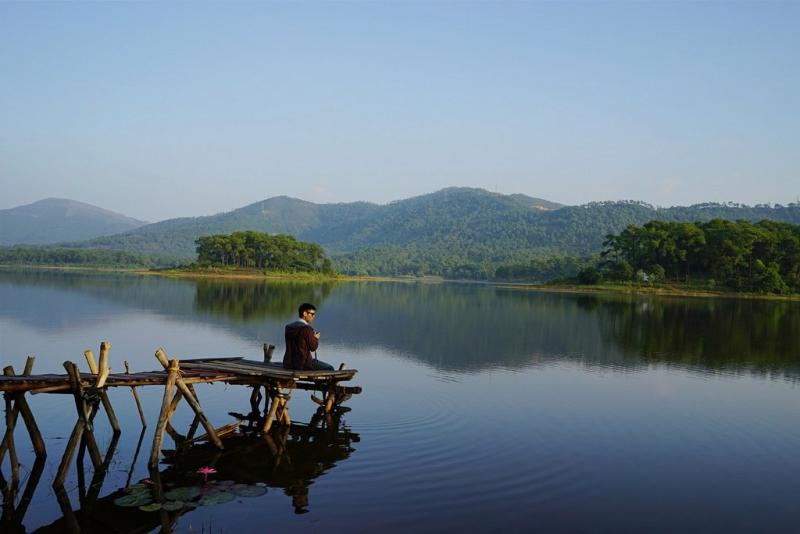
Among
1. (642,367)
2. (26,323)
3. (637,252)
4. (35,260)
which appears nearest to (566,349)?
→ (642,367)

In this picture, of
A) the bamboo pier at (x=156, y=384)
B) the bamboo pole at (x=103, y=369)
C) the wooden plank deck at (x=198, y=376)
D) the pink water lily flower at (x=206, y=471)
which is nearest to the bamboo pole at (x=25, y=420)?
the bamboo pier at (x=156, y=384)

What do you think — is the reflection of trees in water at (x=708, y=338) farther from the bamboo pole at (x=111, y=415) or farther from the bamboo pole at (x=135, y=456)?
the bamboo pole at (x=111, y=415)

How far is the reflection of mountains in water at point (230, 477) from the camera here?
32.4 feet

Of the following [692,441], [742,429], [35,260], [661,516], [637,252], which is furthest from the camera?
[35,260]

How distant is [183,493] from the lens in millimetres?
10883

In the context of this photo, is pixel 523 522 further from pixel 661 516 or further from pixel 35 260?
pixel 35 260

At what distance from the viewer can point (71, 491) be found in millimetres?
10953

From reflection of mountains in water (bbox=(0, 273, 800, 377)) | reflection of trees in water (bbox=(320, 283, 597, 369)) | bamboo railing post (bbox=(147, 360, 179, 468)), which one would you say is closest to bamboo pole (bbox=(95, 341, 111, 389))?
bamboo railing post (bbox=(147, 360, 179, 468))

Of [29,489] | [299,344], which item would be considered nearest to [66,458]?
[29,489]

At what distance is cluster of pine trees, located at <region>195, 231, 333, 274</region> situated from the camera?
137 meters

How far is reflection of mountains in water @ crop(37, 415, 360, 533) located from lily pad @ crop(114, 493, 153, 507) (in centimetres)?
4

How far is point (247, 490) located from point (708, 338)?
3610 centimetres

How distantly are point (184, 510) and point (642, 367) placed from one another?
22735 millimetres

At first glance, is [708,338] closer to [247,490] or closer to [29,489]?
[247,490]
